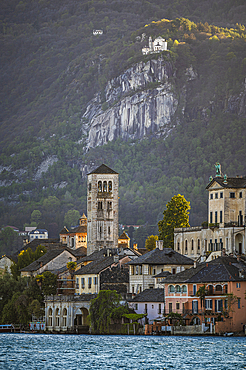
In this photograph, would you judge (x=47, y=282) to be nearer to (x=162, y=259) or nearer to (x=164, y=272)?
(x=162, y=259)

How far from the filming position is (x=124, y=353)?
4023 inches

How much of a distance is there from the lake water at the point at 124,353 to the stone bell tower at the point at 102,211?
2038 inches

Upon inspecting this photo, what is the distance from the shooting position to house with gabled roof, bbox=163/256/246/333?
120500 mm

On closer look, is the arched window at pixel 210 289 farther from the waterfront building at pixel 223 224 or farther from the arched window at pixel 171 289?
the waterfront building at pixel 223 224

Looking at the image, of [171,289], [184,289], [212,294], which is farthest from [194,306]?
[171,289]

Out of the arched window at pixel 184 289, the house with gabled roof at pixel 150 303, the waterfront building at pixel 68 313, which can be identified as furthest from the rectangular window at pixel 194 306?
the waterfront building at pixel 68 313

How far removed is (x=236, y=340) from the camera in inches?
4464

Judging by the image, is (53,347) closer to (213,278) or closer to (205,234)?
(213,278)

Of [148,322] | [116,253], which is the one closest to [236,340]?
[148,322]

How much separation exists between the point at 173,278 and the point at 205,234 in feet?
94.0

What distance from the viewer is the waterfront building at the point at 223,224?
497 feet

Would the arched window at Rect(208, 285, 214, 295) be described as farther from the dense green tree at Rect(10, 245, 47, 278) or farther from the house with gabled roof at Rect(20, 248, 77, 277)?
the dense green tree at Rect(10, 245, 47, 278)

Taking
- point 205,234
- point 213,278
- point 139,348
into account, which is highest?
point 205,234

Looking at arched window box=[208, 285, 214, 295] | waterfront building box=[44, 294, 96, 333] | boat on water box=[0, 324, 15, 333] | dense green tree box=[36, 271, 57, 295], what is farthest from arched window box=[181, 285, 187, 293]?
dense green tree box=[36, 271, 57, 295]
